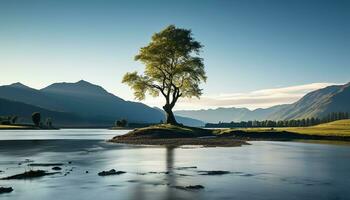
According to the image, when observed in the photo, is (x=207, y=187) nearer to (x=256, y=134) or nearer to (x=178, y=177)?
(x=178, y=177)

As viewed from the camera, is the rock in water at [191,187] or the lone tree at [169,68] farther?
the lone tree at [169,68]

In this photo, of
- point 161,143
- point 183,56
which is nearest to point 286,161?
point 161,143

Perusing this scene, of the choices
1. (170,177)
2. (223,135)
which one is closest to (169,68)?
(223,135)

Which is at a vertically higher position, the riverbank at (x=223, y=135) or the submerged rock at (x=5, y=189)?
the riverbank at (x=223, y=135)

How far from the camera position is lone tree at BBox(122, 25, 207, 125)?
11512cm

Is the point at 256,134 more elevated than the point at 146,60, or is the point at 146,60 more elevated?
the point at 146,60

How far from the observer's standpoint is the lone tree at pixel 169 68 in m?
115

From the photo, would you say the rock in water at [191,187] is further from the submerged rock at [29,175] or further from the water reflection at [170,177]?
the submerged rock at [29,175]

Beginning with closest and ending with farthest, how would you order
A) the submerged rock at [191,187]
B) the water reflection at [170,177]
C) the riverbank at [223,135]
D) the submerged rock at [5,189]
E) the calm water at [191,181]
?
the water reflection at [170,177] < the calm water at [191,181] < the submerged rock at [5,189] < the submerged rock at [191,187] < the riverbank at [223,135]

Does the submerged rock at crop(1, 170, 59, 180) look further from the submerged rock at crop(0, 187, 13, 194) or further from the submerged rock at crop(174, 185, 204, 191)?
the submerged rock at crop(174, 185, 204, 191)

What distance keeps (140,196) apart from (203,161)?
23932 mm

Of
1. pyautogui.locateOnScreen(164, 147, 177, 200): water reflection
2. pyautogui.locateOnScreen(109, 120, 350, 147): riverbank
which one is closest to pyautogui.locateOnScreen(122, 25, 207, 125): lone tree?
pyautogui.locateOnScreen(109, 120, 350, 147): riverbank

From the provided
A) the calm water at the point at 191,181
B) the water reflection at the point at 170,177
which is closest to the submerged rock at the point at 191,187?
the calm water at the point at 191,181

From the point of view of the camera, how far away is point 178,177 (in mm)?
38062
